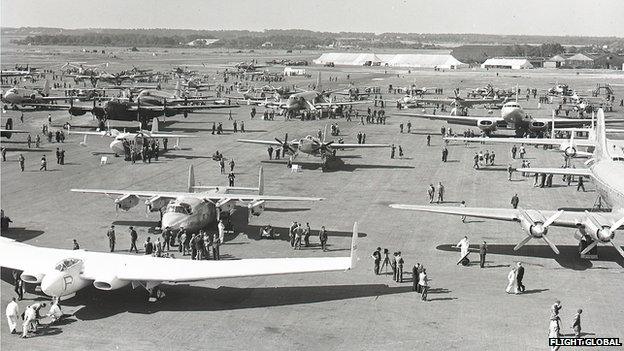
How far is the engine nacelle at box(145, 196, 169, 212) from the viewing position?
34.8 metres

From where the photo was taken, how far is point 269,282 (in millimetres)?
28047

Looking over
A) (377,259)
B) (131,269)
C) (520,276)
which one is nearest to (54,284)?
(131,269)

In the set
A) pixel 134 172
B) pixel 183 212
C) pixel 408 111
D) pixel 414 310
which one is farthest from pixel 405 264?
pixel 408 111

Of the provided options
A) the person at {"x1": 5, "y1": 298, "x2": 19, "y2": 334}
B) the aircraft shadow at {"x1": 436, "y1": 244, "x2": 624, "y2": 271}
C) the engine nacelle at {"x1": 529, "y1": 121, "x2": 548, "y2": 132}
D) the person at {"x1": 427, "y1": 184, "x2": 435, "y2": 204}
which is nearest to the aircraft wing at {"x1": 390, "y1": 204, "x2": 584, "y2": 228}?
the aircraft shadow at {"x1": 436, "y1": 244, "x2": 624, "y2": 271}

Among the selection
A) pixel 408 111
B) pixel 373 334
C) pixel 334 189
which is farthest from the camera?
pixel 408 111

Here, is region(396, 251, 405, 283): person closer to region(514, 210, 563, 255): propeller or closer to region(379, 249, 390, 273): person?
region(379, 249, 390, 273): person

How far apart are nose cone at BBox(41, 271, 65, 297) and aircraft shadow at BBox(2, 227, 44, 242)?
11.2 meters

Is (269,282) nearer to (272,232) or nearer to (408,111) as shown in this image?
(272,232)

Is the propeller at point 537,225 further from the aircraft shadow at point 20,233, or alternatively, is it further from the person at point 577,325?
the aircraft shadow at point 20,233

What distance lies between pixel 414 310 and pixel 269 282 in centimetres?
651

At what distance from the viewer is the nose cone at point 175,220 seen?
32.3 metres

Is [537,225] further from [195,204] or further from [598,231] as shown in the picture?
[195,204]

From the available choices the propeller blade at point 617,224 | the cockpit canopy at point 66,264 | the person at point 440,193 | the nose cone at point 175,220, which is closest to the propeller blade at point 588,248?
the propeller blade at point 617,224

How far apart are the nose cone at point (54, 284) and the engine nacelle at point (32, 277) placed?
86cm
